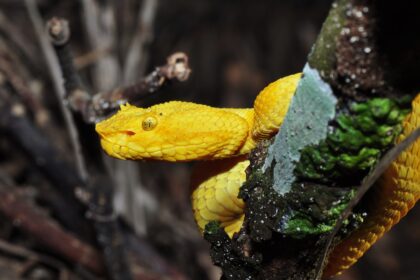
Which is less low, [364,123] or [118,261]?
[364,123]

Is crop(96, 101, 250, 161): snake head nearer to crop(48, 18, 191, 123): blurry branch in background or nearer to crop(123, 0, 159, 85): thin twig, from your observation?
crop(48, 18, 191, 123): blurry branch in background

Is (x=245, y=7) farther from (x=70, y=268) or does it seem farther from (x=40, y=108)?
(x=70, y=268)

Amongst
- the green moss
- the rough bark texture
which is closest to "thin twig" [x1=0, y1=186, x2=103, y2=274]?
the rough bark texture

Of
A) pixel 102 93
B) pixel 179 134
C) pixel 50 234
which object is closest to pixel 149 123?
pixel 179 134

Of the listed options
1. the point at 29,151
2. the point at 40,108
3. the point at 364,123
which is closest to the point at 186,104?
the point at 364,123

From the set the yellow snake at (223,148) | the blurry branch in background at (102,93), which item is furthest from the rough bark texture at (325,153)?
the blurry branch in background at (102,93)

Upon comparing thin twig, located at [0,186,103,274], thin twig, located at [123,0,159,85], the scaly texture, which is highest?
the scaly texture

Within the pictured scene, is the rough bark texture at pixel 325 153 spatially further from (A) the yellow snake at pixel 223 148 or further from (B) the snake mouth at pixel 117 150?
(B) the snake mouth at pixel 117 150
